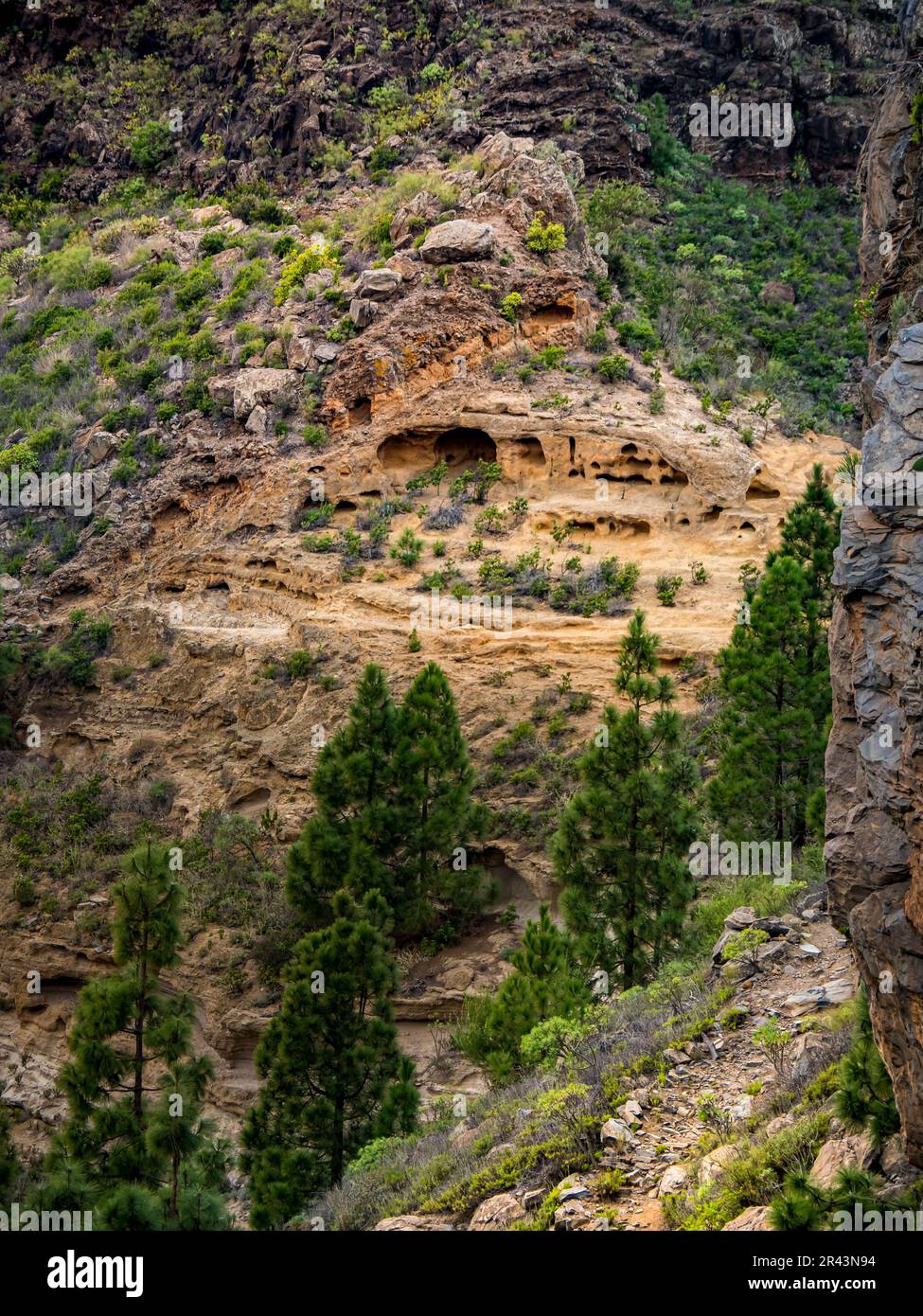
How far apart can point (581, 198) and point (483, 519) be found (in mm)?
14643

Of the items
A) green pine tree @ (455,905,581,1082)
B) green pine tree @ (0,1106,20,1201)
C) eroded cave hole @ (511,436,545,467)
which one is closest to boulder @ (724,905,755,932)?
green pine tree @ (455,905,581,1082)

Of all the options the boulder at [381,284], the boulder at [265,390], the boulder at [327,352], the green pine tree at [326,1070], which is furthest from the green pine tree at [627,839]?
the boulder at [381,284]

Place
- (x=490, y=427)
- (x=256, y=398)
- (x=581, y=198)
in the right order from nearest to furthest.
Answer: (x=490, y=427) → (x=256, y=398) → (x=581, y=198)

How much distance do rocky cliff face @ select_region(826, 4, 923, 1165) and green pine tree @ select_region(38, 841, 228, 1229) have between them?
9.93 metres

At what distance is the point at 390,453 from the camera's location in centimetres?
3391

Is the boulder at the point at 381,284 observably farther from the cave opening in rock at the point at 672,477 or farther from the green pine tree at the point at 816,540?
the green pine tree at the point at 816,540

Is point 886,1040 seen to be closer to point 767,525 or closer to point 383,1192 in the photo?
point 383,1192

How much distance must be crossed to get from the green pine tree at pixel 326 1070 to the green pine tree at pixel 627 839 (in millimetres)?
3244

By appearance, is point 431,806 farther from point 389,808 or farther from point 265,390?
point 265,390

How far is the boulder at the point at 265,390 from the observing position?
1377 inches

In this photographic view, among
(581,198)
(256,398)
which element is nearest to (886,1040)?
(256,398)

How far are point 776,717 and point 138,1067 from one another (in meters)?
11.3

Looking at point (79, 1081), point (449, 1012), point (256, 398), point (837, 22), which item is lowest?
point (449, 1012)

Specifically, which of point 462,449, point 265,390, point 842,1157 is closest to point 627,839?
point 842,1157
